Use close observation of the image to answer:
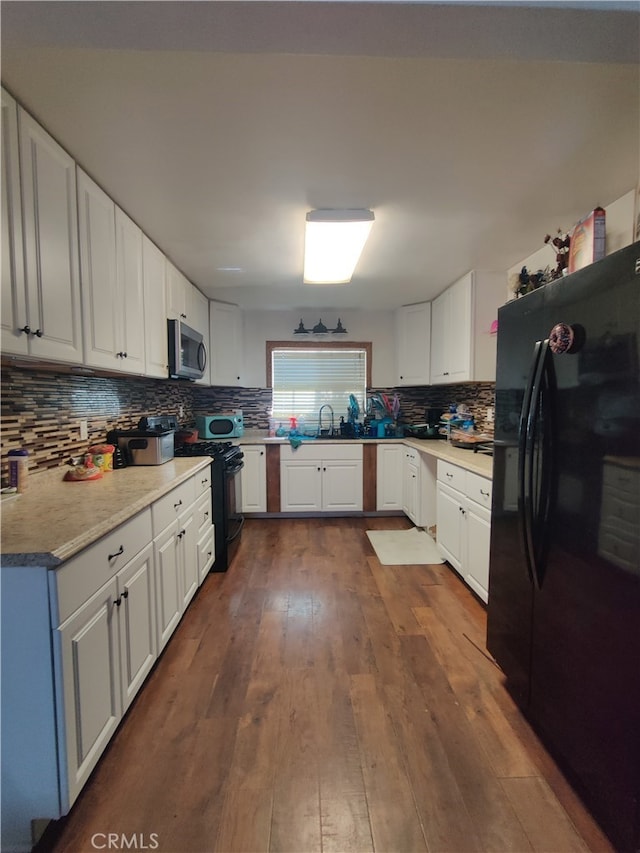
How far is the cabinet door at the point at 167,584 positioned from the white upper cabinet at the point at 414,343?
2.81 meters

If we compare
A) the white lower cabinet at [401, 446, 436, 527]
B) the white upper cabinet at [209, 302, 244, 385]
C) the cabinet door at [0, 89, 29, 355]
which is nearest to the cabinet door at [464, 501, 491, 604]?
the white lower cabinet at [401, 446, 436, 527]

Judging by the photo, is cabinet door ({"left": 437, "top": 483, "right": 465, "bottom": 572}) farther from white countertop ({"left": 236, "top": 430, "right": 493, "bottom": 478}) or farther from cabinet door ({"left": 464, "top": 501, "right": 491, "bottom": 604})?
white countertop ({"left": 236, "top": 430, "right": 493, "bottom": 478})

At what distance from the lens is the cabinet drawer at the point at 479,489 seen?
2.04m

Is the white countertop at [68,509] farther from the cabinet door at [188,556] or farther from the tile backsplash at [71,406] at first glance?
the cabinet door at [188,556]

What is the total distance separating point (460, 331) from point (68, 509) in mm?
2931

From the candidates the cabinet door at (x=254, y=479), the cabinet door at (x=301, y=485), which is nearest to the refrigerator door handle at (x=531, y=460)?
the cabinet door at (x=301, y=485)

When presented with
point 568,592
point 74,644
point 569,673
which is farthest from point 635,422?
point 74,644

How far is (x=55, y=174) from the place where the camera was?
1358 mm

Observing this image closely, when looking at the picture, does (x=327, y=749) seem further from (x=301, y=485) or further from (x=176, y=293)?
(x=176, y=293)

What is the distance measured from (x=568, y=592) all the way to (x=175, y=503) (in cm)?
172

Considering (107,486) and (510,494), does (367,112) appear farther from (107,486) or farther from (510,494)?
(107,486)

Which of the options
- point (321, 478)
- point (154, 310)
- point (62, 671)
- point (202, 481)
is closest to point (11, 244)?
point (154, 310)

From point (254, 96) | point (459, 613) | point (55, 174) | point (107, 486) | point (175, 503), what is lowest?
point (459, 613)

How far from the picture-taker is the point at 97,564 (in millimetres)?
1145
